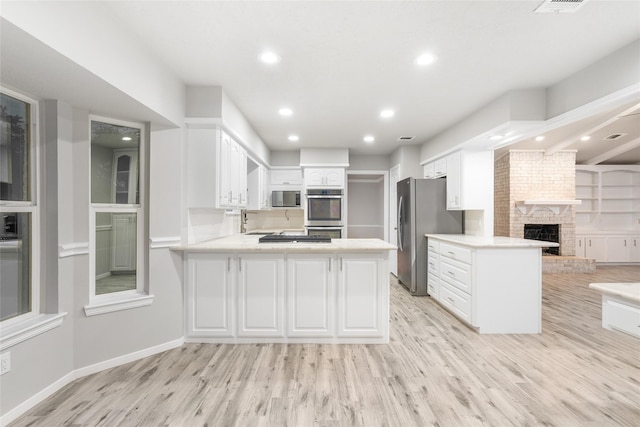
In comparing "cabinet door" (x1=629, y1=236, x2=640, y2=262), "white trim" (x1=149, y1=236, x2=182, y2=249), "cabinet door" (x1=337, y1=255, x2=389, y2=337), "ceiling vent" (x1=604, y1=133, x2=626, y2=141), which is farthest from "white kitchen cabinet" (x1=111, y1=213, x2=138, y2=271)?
"cabinet door" (x1=629, y1=236, x2=640, y2=262)

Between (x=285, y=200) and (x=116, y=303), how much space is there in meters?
3.41

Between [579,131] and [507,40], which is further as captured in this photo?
[579,131]

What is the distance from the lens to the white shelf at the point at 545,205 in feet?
19.6

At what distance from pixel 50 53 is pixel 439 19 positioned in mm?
2245

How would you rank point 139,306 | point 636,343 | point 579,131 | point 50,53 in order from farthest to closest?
1. point 579,131
2. point 636,343
3. point 139,306
4. point 50,53

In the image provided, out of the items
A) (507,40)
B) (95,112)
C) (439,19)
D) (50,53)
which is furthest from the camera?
(95,112)

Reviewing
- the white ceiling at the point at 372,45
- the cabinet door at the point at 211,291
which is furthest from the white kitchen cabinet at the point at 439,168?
the cabinet door at the point at 211,291

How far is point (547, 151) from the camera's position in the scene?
239 inches

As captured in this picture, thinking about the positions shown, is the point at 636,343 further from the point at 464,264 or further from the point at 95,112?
the point at 95,112

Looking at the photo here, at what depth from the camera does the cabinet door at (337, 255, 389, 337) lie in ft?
9.03

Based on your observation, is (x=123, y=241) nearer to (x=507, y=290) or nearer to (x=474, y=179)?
(x=507, y=290)

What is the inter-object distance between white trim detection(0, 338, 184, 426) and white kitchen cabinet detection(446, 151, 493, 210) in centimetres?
385

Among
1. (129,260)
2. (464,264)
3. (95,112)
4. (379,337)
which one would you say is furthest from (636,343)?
(95,112)

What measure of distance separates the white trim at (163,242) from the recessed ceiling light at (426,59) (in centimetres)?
266
